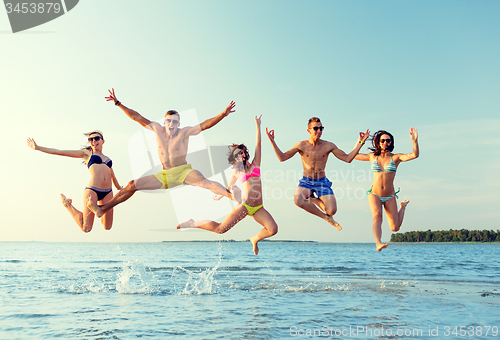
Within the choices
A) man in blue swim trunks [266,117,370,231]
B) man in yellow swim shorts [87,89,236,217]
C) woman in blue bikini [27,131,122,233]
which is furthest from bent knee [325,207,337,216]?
woman in blue bikini [27,131,122,233]

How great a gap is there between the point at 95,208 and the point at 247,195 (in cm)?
408

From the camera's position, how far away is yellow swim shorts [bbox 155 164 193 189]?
33.4ft

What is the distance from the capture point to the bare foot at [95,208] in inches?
416

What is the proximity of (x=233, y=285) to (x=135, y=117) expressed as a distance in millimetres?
13487

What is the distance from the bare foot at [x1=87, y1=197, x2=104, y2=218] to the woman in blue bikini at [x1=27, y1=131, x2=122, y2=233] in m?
0.58

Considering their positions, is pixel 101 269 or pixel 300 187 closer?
pixel 300 187

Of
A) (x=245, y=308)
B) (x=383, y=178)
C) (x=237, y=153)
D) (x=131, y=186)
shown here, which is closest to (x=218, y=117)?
(x=237, y=153)

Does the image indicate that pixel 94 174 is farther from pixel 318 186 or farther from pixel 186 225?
pixel 318 186

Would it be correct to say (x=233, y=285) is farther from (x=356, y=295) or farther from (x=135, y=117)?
(x=135, y=117)

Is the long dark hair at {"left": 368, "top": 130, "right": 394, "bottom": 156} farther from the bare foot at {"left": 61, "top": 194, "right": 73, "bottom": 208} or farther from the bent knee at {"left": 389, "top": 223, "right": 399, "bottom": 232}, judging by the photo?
the bare foot at {"left": 61, "top": 194, "right": 73, "bottom": 208}

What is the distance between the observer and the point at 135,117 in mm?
10562

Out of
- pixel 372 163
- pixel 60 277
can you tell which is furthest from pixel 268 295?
pixel 60 277

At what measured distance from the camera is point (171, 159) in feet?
34.0

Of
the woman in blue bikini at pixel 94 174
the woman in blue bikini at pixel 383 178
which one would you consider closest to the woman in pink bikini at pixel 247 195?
the woman in blue bikini at pixel 94 174
